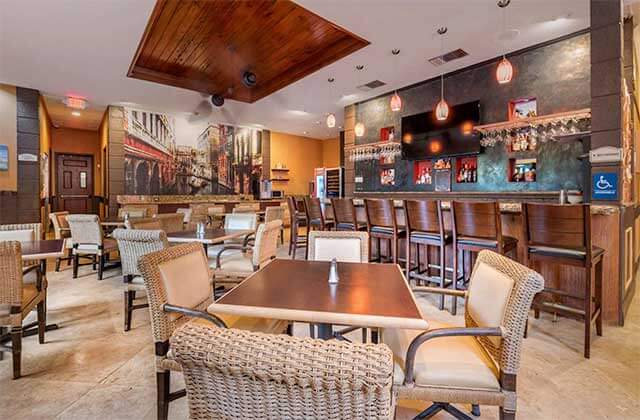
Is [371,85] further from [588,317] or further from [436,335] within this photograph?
[436,335]

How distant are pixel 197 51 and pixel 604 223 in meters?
5.65

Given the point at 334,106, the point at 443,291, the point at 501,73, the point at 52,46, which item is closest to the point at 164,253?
the point at 443,291

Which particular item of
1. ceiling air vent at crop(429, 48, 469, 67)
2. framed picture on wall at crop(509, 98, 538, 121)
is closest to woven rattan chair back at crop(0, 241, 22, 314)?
ceiling air vent at crop(429, 48, 469, 67)

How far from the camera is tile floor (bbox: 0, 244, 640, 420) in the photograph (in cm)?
179

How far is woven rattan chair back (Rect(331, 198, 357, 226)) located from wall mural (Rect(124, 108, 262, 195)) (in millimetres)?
5723

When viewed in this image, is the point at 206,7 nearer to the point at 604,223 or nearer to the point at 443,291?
the point at 443,291

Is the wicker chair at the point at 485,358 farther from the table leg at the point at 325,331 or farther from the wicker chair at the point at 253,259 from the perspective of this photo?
the wicker chair at the point at 253,259

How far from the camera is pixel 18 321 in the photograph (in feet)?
6.75

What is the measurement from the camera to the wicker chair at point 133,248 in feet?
8.61

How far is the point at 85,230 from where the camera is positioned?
A: 4.42m

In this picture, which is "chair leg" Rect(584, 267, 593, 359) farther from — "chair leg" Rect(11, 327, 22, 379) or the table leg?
"chair leg" Rect(11, 327, 22, 379)

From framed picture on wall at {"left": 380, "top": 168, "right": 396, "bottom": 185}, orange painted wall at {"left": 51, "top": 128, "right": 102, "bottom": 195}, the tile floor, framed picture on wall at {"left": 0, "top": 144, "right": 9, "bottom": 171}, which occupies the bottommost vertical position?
the tile floor

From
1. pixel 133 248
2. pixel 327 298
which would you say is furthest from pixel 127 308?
pixel 327 298

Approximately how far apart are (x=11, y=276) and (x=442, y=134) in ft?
19.9
